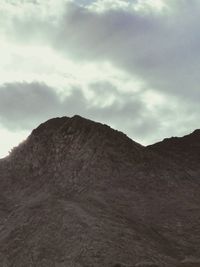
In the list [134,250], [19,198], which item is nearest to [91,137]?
[19,198]

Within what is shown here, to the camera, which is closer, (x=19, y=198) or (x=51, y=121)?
(x=19, y=198)

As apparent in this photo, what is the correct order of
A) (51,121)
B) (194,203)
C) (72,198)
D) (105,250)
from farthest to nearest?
1. (51,121)
2. (194,203)
3. (72,198)
4. (105,250)

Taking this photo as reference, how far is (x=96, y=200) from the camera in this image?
48.8m

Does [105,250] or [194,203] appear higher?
[194,203]

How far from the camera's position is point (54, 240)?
40781mm

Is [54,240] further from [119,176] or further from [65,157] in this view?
[65,157]

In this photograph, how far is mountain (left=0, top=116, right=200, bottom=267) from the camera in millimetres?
39281

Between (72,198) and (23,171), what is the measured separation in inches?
493

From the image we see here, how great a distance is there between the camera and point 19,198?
54438 mm

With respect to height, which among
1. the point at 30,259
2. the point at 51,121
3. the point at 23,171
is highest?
the point at 51,121

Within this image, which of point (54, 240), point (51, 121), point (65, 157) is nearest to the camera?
point (54, 240)

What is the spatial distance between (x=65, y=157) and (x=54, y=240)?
64.4ft

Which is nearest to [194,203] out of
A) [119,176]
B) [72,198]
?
[119,176]

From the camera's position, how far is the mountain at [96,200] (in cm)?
3928
